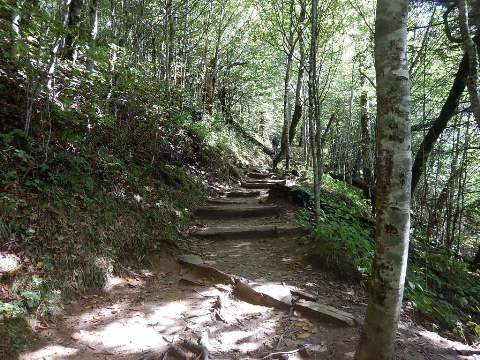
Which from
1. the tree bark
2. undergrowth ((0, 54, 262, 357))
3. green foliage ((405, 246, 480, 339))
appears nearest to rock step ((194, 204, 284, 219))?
undergrowth ((0, 54, 262, 357))

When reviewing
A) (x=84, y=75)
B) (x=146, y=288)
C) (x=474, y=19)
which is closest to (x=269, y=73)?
(x=474, y=19)

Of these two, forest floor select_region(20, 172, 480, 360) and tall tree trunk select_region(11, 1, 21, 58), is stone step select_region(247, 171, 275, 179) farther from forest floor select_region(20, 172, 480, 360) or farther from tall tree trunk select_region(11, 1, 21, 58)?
tall tree trunk select_region(11, 1, 21, 58)

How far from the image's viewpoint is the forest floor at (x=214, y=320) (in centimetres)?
304

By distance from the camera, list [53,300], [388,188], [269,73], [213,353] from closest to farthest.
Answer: [388,188] < [213,353] < [53,300] < [269,73]

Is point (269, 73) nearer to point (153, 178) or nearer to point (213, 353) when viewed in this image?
point (153, 178)

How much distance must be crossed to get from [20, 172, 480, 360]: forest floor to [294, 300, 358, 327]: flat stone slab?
1.2 inches

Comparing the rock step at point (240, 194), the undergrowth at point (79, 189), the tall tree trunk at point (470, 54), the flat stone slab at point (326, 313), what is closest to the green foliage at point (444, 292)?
the flat stone slab at point (326, 313)

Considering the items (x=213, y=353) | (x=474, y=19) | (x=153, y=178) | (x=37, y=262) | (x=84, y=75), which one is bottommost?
(x=213, y=353)

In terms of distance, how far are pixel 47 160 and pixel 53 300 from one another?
78.1 inches

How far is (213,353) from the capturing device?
120 inches

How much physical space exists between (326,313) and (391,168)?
1997 mm

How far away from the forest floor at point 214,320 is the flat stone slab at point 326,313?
0.10 feet

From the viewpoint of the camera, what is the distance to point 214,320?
3629 millimetres

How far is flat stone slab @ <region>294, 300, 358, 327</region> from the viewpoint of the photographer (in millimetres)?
3574
